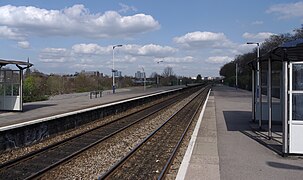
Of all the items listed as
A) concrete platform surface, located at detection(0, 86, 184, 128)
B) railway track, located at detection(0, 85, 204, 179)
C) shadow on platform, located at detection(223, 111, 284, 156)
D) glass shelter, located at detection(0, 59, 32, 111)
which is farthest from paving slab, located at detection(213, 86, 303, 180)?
glass shelter, located at detection(0, 59, 32, 111)

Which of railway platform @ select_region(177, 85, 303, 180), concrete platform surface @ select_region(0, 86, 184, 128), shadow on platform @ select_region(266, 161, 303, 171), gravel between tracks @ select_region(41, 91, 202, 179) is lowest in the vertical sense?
gravel between tracks @ select_region(41, 91, 202, 179)

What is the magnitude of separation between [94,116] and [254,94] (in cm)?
830

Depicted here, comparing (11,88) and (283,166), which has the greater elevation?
(11,88)

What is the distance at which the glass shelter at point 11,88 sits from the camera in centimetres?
1745

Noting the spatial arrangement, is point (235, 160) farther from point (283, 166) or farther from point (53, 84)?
point (53, 84)

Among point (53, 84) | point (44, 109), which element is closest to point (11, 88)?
point (44, 109)

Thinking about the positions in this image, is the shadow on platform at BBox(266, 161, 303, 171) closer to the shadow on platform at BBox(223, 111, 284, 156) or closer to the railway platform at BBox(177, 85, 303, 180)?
the railway platform at BBox(177, 85, 303, 180)

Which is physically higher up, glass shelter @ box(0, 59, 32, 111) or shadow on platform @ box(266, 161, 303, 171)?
glass shelter @ box(0, 59, 32, 111)

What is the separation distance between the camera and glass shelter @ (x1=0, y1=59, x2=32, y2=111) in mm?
17453

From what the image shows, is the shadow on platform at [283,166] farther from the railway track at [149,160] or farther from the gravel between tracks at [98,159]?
the gravel between tracks at [98,159]

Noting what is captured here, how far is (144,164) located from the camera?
823cm

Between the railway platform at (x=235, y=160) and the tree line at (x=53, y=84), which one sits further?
the tree line at (x=53, y=84)

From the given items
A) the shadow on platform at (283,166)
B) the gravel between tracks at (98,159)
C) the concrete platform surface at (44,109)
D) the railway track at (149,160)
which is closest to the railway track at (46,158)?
the gravel between tracks at (98,159)

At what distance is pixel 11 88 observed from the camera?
1783cm
